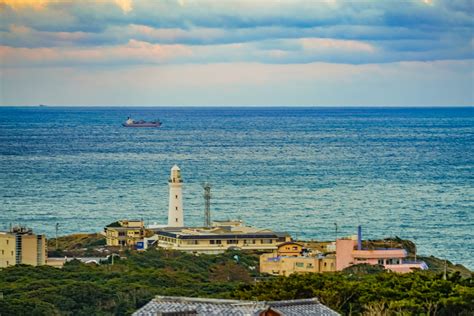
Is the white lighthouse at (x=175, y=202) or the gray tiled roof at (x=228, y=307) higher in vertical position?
the gray tiled roof at (x=228, y=307)

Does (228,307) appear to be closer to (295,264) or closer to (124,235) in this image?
(295,264)

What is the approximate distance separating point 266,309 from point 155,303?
2248 mm

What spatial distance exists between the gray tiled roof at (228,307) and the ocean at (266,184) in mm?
38774

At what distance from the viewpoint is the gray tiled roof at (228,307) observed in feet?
65.8

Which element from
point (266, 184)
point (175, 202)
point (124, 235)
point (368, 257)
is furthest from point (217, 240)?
point (266, 184)

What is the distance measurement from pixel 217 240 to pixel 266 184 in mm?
47254

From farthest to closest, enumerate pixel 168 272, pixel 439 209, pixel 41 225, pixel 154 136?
pixel 154 136
pixel 439 209
pixel 41 225
pixel 168 272

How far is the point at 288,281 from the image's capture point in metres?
32.2

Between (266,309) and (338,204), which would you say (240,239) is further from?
(266,309)

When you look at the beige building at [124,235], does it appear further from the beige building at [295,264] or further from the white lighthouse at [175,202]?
the beige building at [295,264]

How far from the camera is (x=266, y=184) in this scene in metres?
104

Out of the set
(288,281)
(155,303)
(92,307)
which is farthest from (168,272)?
(155,303)

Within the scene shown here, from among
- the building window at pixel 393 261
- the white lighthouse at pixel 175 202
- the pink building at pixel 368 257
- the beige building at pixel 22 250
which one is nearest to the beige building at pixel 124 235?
the white lighthouse at pixel 175 202

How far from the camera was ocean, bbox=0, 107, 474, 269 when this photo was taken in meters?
75.8
